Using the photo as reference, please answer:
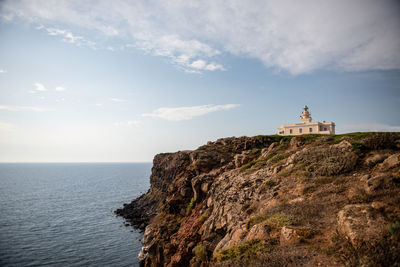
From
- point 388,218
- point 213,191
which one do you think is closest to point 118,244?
point 213,191

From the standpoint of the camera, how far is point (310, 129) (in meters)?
49.4

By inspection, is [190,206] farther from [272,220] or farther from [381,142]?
[381,142]

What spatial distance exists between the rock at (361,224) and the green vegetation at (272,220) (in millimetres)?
2373

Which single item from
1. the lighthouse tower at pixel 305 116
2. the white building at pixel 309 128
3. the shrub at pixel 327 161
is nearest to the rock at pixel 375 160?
the shrub at pixel 327 161

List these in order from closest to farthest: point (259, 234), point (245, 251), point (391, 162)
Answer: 1. point (245, 251)
2. point (259, 234)
3. point (391, 162)

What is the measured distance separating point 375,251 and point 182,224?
73.2ft

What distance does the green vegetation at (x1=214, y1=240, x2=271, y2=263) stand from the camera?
8.88 metres

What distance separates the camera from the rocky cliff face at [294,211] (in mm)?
7684

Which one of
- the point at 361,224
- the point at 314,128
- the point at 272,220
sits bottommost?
the point at 272,220

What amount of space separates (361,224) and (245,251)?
4845 millimetres

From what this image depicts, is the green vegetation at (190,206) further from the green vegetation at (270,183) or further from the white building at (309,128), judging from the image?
the white building at (309,128)

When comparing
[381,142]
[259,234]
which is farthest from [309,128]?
[259,234]

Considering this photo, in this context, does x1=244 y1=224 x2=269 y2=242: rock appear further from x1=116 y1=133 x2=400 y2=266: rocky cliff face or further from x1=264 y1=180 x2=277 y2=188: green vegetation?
x1=264 y1=180 x2=277 y2=188: green vegetation

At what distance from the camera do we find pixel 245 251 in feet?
30.8
